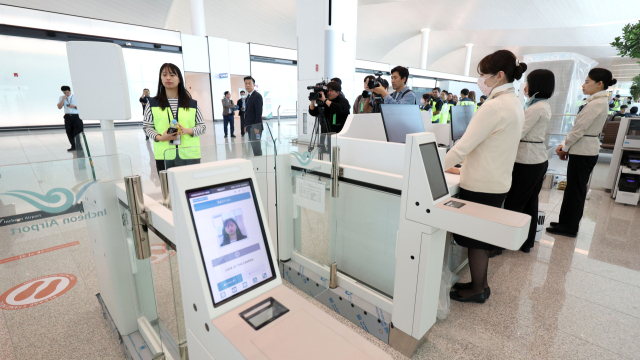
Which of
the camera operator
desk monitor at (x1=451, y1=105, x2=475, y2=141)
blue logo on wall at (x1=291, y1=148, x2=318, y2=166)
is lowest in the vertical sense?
blue logo on wall at (x1=291, y1=148, x2=318, y2=166)

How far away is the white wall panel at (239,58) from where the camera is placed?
13344 mm

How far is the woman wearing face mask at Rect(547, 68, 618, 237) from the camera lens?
2.95 meters

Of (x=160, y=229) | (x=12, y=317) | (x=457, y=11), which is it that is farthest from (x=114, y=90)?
(x=457, y=11)

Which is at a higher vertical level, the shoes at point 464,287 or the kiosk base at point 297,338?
the kiosk base at point 297,338

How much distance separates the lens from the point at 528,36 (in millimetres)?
21859

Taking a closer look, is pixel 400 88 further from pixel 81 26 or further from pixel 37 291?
pixel 81 26

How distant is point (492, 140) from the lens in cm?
177

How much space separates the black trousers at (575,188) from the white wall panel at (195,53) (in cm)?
1271

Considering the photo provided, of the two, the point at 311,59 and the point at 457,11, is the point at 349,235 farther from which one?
the point at 457,11

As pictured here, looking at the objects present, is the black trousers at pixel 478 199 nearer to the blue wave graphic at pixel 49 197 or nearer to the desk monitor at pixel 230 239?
the desk monitor at pixel 230 239

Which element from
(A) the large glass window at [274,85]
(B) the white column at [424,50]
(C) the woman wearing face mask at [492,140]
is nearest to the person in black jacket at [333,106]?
(C) the woman wearing face mask at [492,140]

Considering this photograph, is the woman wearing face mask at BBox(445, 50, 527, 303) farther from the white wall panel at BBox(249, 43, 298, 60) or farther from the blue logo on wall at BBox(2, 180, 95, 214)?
the white wall panel at BBox(249, 43, 298, 60)

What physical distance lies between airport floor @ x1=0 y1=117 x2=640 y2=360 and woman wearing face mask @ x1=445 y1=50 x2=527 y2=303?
0.58 m

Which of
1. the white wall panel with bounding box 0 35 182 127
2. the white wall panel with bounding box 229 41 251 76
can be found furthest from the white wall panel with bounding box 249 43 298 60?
the white wall panel with bounding box 0 35 182 127
